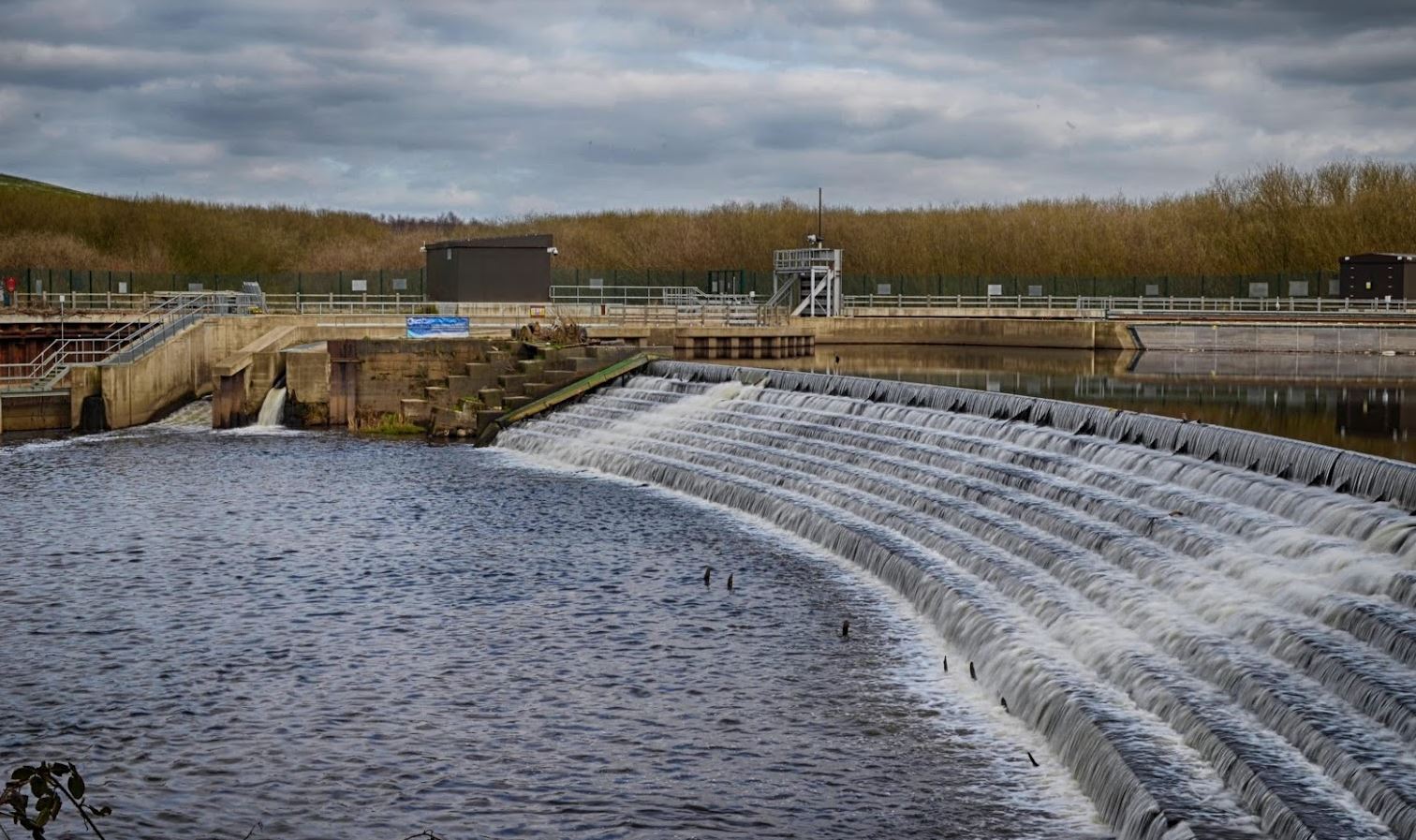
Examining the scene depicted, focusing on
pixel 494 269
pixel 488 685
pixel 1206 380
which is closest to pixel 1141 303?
pixel 494 269

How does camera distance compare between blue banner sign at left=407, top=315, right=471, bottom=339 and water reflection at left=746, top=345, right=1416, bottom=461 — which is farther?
blue banner sign at left=407, top=315, right=471, bottom=339

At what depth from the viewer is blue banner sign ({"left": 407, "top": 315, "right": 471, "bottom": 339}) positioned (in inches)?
1992

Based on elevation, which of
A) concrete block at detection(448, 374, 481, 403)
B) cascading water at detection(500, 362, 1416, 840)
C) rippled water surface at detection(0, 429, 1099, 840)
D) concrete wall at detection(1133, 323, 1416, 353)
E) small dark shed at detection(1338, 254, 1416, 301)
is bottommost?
rippled water surface at detection(0, 429, 1099, 840)

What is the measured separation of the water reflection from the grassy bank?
42752mm

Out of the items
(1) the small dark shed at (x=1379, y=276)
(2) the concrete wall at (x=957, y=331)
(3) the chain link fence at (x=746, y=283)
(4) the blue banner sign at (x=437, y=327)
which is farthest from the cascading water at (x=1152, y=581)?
(3) the chain link fence at (x=746, y=283)

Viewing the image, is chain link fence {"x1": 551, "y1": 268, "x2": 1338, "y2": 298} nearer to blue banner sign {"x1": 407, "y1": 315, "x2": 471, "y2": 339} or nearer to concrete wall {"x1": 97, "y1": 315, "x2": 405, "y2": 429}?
concrete wall {"x1": 97, "y1": 315, "x2": 405, "y2": 429}

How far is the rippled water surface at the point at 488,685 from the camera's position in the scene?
13477mm

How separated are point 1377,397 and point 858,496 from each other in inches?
624

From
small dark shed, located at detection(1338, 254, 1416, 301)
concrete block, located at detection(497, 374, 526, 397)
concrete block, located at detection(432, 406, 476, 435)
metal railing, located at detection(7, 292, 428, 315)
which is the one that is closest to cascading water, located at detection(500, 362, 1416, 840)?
concrete block, located at detection(497, 374, 526, 397)

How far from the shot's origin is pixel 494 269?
6375cm

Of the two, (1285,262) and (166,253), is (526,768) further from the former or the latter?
(166,253)

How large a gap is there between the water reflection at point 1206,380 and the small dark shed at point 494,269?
1198 centimetres

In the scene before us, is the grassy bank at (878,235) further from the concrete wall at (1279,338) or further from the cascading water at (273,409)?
the cascading water at (273,409)

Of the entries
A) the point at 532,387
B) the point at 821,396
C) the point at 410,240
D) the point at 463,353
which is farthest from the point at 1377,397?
the point at 410,240
